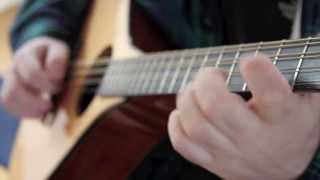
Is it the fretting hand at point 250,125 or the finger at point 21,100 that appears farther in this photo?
the finger at point 21,100

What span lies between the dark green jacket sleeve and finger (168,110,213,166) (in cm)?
42

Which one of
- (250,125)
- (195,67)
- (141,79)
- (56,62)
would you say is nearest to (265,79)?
(250,125)

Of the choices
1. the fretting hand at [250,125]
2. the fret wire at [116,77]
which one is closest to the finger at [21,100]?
the fret wire at [116,77]

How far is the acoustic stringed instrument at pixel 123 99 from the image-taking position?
659 millimetres

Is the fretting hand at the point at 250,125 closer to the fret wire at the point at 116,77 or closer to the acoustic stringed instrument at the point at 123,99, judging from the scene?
the acoustic stringed instrument at the point at 123,99

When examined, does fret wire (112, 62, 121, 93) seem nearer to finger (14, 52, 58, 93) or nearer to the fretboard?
the fretboard

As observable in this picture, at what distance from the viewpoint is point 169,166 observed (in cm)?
68

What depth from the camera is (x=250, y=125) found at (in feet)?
1.65

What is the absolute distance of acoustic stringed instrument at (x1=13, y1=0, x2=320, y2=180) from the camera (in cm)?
66

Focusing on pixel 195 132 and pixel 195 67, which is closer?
pixel 195 132

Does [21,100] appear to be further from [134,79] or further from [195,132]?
[195,132]

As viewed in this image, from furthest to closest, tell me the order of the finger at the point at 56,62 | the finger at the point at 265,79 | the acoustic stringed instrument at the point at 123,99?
the finger at the point at 56,62 → the acoustic stringed instrument at the point at 123,99 → the finger at the point at 265,79

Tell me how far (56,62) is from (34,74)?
35 millimetres

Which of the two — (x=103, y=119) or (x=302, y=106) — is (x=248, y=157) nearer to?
(x=302, y=106)
